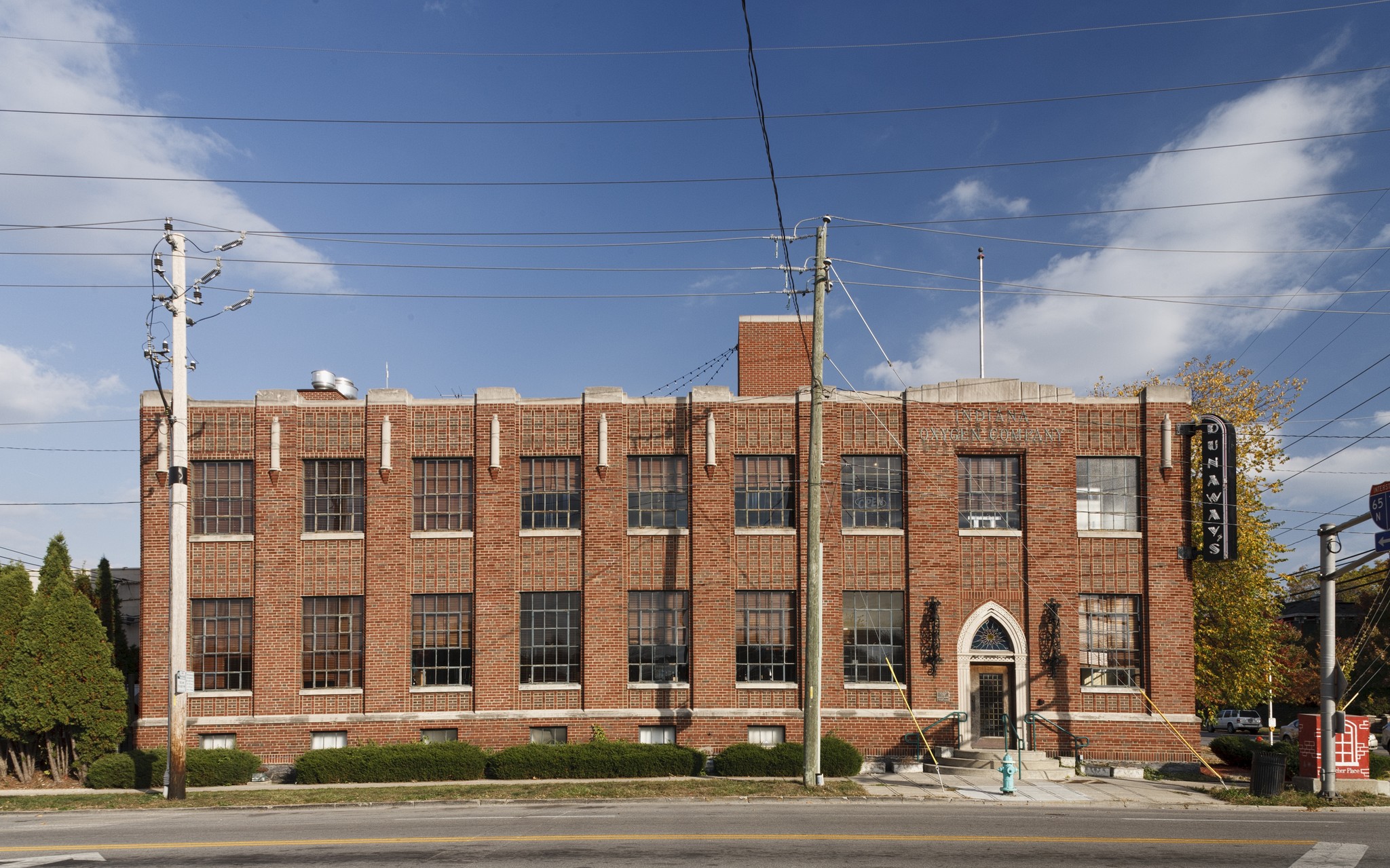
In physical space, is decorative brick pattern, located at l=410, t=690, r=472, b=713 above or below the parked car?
A: above

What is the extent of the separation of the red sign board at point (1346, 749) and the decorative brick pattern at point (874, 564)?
9.68 m

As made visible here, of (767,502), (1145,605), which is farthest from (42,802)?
(1145,605)

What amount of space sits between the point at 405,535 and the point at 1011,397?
1699 centimetres

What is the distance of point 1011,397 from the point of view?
2686 cm

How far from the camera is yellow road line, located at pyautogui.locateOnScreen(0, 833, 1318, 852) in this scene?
1591cm

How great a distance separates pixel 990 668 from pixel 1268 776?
21.9 ft

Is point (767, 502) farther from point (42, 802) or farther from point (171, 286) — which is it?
point (42, 802)

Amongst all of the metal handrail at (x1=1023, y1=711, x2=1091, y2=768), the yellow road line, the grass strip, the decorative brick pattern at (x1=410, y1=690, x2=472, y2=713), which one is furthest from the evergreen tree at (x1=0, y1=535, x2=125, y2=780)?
the metal handrail at (x1=1023, y1=711, x2=1091, y2=768)

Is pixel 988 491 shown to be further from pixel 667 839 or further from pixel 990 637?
pixel 667 839

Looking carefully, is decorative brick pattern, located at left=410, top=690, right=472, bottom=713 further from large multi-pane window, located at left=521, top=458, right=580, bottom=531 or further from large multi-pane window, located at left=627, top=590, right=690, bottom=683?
large multi-pane window, located at left=521, top=458, right=580, bottom=531

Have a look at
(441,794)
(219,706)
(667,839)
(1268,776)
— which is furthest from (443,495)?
(1268,776)

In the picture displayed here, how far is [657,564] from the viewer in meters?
26.8

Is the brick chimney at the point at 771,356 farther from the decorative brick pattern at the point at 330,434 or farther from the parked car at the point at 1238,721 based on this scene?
the parked car at the point at 1238,721

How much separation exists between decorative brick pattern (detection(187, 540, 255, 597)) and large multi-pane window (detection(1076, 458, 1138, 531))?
2257 cm
